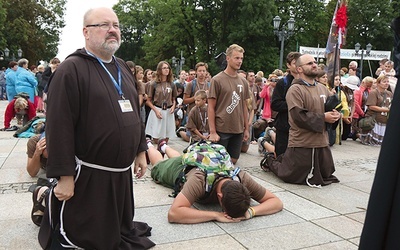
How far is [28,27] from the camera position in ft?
131

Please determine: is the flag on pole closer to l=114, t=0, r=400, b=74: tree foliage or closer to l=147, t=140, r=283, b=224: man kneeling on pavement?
l=147, t=140, r=283, b=224: man kneeling on pavement

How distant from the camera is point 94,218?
2953 mm

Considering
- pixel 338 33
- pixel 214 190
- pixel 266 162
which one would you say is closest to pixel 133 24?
pixel 338 33

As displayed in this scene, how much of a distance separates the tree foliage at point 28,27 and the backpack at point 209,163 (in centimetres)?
3625

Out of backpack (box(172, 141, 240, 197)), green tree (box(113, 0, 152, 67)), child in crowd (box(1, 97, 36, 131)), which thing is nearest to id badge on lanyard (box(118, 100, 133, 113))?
backpack (box(172, 141, 240, 197))

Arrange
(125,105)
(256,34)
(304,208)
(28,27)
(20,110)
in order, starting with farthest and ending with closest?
(28,27)
(256,34)
(20,110)
(304,208)
(125,105)

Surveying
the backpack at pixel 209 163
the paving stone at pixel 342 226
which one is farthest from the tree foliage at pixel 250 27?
the paving stone at pixel 342 226

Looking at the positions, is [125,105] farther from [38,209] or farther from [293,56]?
[293,56]

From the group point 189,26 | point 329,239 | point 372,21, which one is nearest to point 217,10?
point 189,26

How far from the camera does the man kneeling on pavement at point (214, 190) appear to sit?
3.81m

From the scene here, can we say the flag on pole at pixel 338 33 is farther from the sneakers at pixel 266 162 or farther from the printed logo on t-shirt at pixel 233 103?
the printed logo on t-shirt at pixel 233 103

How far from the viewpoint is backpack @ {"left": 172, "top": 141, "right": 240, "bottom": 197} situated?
412cm

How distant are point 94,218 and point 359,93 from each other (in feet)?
31.4

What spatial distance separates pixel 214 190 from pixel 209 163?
11.7 inches
